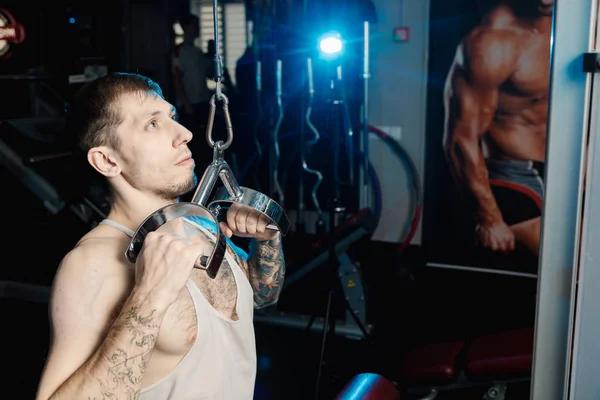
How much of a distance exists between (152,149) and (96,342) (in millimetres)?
485

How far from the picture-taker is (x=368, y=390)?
1.68m

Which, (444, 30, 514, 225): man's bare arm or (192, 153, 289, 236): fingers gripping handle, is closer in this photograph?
(192, 153, 289, 236): fingers gripping handle

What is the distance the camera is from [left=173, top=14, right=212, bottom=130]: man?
611 cm

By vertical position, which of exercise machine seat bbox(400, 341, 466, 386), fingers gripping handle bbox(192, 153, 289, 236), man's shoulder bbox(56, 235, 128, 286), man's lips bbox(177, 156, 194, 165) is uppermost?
man's lips bbox(177, 156, 194, 165)

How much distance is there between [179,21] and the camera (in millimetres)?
6441

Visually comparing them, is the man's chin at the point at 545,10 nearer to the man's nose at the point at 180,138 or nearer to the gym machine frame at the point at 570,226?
the gym machine frame at the point at 570,226

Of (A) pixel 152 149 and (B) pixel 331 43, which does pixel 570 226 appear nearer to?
(A) pixel 152 149

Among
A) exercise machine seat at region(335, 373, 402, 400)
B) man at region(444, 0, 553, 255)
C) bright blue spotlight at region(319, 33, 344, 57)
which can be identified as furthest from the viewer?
man at region(444, 0, 553, 255)

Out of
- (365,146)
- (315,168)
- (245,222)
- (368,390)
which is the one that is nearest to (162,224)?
(245,222)

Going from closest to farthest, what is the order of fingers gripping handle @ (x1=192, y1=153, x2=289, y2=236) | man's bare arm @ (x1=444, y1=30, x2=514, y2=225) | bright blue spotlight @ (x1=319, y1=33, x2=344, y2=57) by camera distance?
fingers gripping handle @ (x1=192, y1=153, x2=289, y2=236) < bright blue spotlight @ (x1=319, y1=33, x2=344, y2=57) < man's bare arm @ (x1=444, y1=30, x2=514, y2=225)

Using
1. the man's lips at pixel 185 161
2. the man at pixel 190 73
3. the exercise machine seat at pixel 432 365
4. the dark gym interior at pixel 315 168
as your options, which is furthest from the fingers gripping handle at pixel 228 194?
the man at pixel 190 73

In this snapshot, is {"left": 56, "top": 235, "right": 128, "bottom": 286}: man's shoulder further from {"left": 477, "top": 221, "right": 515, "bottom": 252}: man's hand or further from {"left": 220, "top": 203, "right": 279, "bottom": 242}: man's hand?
{"left": 477, "top": 221, "right": 515, "bottom": 252}: man's hand

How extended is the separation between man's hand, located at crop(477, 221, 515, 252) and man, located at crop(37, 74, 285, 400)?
371 cm

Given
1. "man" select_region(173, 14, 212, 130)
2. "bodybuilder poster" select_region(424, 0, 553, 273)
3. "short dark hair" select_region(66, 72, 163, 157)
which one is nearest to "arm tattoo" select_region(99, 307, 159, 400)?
"short dark hair" select_region(66, 72, 163, 157)
